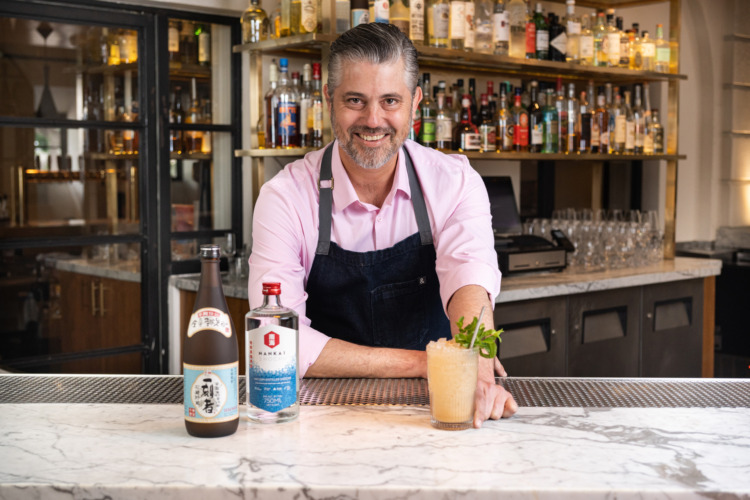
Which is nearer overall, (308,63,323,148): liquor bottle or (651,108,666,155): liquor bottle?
(308,63,323,148): liquor bottle

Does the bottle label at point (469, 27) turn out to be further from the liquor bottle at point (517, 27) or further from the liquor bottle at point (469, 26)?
the liquor bottle at point (517, 27)

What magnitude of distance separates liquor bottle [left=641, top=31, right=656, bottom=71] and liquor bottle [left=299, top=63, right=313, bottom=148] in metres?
1.91

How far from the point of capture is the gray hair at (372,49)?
79.7 inches

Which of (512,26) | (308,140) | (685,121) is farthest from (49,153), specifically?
(685,121)

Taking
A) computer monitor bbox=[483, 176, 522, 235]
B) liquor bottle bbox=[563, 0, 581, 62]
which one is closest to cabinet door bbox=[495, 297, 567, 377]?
computer monitor bbox=[483, 176, 522, 235]

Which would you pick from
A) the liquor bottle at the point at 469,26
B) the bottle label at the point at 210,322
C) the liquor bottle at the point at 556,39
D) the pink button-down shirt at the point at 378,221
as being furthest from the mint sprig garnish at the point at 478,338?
the liquor bottle at the point at 556,39

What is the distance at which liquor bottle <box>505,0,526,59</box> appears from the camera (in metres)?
4.00

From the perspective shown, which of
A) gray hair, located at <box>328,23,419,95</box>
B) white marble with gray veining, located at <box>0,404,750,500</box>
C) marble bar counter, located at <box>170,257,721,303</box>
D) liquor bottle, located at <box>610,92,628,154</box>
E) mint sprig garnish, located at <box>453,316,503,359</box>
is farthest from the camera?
liquor bottle, located at <box>610,92,628,154</box>

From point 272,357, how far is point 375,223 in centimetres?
94

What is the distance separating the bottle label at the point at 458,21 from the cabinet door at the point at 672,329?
4.82 feet

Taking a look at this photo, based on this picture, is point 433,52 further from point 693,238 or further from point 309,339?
point 693,238

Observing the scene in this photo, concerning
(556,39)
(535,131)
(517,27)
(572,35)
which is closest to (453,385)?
(535,131)

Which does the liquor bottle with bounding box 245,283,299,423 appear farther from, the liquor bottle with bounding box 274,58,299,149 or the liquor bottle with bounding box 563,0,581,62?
the liquor bottle with bounding box 563,0,581,62

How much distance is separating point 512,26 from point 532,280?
3.94 feet
